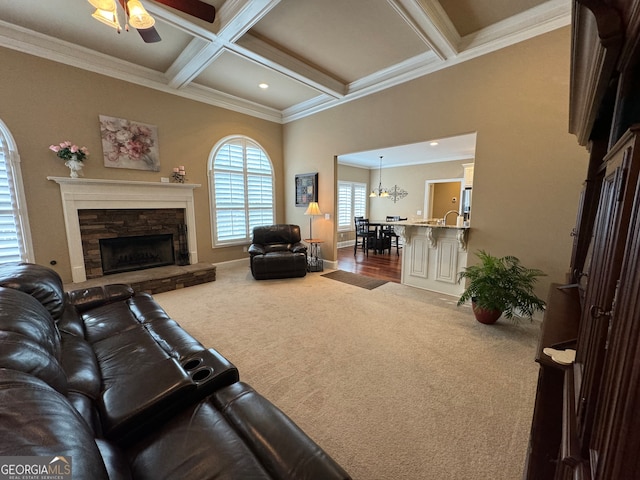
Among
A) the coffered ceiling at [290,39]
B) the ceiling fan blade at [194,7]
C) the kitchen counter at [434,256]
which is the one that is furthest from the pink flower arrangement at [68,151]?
the kitchen counter at [434,256]

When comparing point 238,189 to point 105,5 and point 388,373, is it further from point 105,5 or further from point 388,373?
point 388,373

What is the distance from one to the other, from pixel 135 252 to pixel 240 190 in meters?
2.20

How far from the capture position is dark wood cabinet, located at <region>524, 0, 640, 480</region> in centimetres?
45

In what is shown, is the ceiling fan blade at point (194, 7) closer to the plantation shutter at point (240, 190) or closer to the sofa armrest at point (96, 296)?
the sofa armrest at point (96, 296)

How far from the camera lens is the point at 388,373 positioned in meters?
2.10

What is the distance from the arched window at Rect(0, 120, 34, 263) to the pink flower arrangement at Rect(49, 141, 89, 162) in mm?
377

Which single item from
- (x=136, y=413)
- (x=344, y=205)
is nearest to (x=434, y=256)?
(x=136, y=413)

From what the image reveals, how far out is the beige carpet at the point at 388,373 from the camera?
1.44m

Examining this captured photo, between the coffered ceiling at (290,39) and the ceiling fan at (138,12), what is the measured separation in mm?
382

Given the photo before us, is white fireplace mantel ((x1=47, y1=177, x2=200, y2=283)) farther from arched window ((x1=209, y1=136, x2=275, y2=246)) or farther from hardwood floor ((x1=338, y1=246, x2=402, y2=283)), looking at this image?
hardwood floor ((x1=338, y1=246, x2=402, y2=283))

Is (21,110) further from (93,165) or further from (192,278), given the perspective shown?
(192,278)

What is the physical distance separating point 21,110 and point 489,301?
6030mm

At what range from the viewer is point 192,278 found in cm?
434

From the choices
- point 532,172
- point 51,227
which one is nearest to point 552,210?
point 532,172
